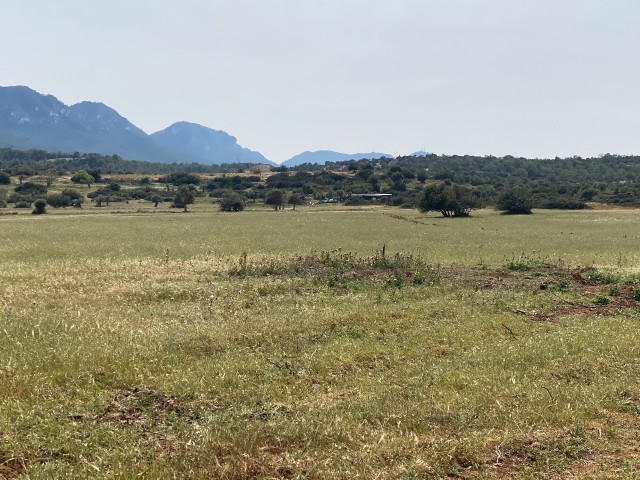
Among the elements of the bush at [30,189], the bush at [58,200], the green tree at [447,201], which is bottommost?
the bush at [58,200]

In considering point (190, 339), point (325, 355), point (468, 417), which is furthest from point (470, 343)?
point (190, 339)

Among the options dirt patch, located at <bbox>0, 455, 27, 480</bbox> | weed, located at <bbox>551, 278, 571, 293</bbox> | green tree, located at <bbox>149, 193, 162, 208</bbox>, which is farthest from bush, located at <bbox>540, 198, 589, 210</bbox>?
dirt patch, located at <bbox>0, 455, 27, 480</bbox>

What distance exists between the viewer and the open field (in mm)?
6434

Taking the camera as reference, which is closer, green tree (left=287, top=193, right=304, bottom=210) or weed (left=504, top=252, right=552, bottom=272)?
weed (left=504, top=252, right=552, bottom=272)

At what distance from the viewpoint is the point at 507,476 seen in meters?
6.10

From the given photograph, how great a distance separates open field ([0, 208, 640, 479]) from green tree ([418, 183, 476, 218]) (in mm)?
70207

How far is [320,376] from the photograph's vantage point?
10.5 m

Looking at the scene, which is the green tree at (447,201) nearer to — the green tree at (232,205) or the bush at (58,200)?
the green tree at (232,205)

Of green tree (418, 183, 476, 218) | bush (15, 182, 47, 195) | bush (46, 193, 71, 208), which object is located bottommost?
bush (46, 193, 71, 208)

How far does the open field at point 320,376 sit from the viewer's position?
643cm

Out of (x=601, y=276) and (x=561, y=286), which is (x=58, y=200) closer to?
(x=561, y=286)

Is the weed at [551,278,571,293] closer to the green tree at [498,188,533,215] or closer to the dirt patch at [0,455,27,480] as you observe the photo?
the dirt patch at [0,455,27,480]

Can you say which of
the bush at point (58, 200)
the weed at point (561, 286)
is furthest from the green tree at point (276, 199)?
the weed at point (561, 286)

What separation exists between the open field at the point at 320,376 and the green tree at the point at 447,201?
230 ft
